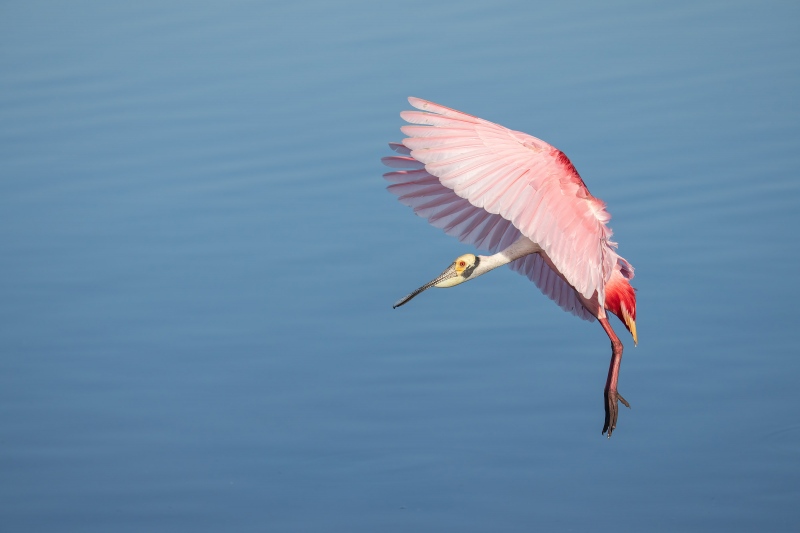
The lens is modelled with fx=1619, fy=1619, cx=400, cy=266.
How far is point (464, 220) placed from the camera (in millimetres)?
7180

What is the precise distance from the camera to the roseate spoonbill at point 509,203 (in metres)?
5.96

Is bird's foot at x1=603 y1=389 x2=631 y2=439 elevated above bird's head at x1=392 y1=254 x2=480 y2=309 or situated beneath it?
situated beneath

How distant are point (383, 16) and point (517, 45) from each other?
1330 millimetres

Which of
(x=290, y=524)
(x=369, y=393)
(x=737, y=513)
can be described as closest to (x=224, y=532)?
(x=290, y=524)

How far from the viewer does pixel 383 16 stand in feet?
41.2

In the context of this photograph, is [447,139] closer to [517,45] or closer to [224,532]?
[224,532]

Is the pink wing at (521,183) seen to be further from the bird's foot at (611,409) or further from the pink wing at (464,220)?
the bird's foot at (611,409)

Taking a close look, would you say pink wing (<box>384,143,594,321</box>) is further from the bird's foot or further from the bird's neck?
the bird's foot

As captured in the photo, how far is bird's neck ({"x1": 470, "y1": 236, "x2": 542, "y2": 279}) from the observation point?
6.83m

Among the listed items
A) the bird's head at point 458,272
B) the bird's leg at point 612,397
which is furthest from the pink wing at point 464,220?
the bird's leg at point 612,397

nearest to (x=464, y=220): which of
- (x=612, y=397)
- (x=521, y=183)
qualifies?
(x=521, y=183)

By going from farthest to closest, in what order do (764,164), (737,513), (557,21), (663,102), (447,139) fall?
1. (557,21)
2. (663,102)
3. (764,164)
4. (737,513)
5. (447,139)

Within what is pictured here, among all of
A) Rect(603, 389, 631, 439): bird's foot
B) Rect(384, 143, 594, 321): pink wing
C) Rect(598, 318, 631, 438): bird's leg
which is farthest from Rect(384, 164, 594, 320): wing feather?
Rect(603, 389, 631, 439): bird's foot

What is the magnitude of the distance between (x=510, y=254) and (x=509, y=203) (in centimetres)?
84
